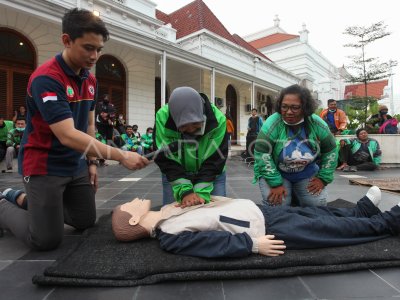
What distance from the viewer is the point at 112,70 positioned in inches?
432

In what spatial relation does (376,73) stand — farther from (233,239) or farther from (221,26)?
(233,239)

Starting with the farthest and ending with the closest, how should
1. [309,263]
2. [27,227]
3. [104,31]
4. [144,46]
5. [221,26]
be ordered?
[221,26] < [144,46] < [27,227] < [104,31] < [309,263]

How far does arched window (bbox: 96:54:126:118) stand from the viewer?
419 inches

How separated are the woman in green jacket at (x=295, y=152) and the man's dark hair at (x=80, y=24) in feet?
5.35

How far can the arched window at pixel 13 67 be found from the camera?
8.37 metres

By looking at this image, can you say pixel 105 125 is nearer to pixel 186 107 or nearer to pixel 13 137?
pixel 13 137

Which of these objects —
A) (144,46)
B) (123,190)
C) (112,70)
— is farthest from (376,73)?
(123,190)

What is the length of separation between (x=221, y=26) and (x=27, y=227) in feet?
60.1

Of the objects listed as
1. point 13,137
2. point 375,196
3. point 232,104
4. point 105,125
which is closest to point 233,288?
point 375,196

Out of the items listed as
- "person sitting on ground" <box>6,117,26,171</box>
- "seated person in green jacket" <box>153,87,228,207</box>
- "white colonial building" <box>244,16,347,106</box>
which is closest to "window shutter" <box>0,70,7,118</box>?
"person sitting on ground" <box>6,117,26,171</box>

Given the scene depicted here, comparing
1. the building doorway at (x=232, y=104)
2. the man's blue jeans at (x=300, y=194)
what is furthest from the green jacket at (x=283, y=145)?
the building doorway at (x=232, y=104)

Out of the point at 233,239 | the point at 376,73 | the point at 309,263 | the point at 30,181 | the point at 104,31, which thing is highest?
the point at 376,73

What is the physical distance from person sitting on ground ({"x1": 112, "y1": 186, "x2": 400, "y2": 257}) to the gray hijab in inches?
23.2

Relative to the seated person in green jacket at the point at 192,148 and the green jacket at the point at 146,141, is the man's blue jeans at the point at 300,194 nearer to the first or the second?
the seated person in green jacket at the point at 192,148
